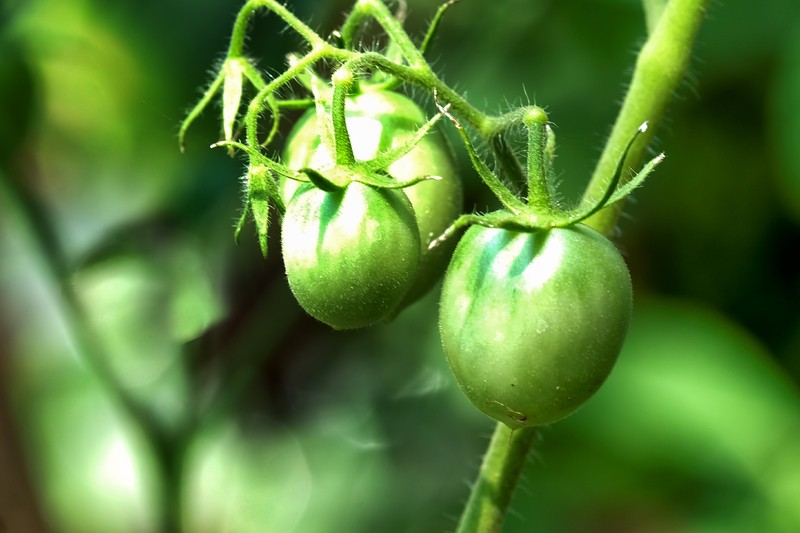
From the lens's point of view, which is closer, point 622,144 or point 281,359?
point 622,144

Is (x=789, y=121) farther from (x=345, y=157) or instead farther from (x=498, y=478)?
(x=345, y=157)

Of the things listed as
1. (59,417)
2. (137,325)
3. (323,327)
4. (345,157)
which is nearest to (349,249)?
(345,157)

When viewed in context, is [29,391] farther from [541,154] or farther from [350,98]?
[541,154]

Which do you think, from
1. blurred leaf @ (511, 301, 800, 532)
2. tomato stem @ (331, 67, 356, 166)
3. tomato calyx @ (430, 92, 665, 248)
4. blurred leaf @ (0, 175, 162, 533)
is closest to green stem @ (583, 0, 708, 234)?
tomato calyx @ (430, 92, 665, 248)

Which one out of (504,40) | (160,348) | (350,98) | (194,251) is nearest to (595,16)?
(504,40)

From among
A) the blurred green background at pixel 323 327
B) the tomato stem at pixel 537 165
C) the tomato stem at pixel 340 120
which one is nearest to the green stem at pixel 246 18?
the tomato stem at pixel 340 120

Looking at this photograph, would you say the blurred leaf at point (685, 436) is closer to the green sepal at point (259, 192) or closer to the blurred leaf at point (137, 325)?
the blurred leaf at point (137, 325)
